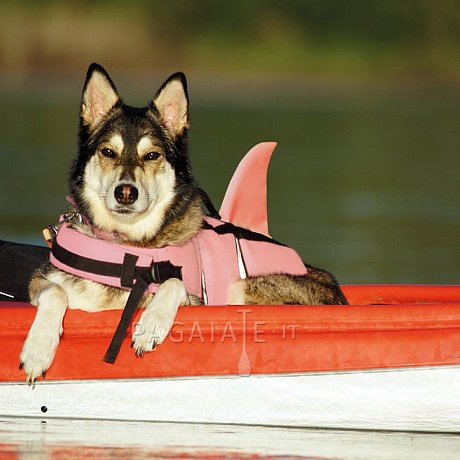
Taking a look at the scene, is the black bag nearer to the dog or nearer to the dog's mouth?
the dog

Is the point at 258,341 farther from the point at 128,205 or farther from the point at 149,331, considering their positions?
the point at 128,205

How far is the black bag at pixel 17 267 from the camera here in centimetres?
788

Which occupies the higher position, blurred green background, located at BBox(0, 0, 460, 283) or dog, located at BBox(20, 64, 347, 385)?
blurred green background, located at BBox(0, 0, 460, 283)

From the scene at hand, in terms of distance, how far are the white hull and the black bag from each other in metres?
0.93

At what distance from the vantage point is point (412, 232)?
14742 millimetres

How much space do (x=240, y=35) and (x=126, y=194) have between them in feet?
189

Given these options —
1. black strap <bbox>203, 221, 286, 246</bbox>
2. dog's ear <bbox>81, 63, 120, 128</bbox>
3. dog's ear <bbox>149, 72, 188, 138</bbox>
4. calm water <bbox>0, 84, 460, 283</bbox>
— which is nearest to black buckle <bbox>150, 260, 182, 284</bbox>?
black strap <bbox>203, 221, 286, 246</bbox>

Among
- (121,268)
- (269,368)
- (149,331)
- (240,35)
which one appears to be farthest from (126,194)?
(240,35)

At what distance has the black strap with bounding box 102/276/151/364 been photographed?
22.5ft

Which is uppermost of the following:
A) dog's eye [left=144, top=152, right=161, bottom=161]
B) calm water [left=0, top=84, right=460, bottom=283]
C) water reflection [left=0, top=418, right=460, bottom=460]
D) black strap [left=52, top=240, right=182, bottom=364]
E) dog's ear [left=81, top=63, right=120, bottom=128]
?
calm water [left=0, top=84, right=460, bottom=283]

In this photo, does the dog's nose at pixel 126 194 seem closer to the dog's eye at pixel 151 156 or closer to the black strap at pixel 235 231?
the dog's eye at pixel 151 156

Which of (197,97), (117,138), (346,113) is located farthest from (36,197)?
(197,97)

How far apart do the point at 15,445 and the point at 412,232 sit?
860cm

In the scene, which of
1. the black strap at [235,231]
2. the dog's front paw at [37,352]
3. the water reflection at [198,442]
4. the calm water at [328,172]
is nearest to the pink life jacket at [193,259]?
the black strap at [235,231]
